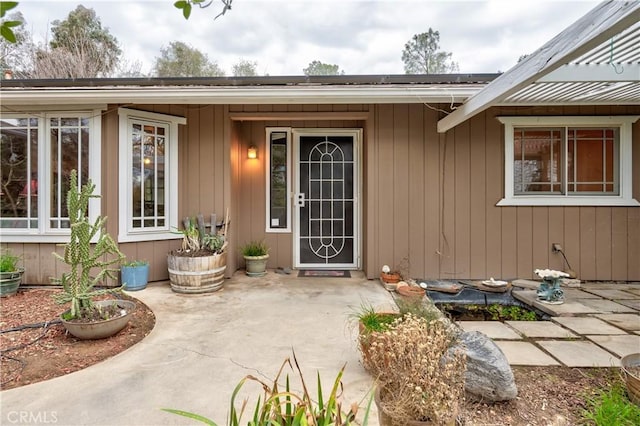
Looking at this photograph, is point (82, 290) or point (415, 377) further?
point (82, 290)

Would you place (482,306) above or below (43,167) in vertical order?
below

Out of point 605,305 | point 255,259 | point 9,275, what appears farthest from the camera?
point 255,259

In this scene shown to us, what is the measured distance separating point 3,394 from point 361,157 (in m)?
4.37

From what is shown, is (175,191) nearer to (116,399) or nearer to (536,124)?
(116,399)

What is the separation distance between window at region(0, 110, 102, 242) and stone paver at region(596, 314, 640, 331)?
5.54 metres

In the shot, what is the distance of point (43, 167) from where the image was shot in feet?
12.5

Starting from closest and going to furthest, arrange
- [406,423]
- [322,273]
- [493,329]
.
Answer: [406,423] < [493,329] < [322,273]

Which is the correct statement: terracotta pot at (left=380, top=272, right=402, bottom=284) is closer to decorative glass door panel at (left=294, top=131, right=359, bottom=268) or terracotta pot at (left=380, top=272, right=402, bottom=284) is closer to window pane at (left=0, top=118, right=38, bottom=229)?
decorative glass door panel at (left=294, top=131, right=359, bottom=268)

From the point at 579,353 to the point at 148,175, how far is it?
4.74m

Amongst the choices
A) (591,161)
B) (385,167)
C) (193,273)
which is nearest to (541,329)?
(385,167)

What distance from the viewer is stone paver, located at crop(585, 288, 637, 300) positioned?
3.48 metres

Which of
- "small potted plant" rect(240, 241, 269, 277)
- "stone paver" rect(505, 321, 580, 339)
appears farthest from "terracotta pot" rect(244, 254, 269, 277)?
"stone paver" rect(505, 321, 580, 339)

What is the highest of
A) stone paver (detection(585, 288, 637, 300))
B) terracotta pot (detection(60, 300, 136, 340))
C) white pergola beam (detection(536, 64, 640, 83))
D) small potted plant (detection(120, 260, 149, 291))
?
white pergola beam (detection(536, 64, 640, 83))
